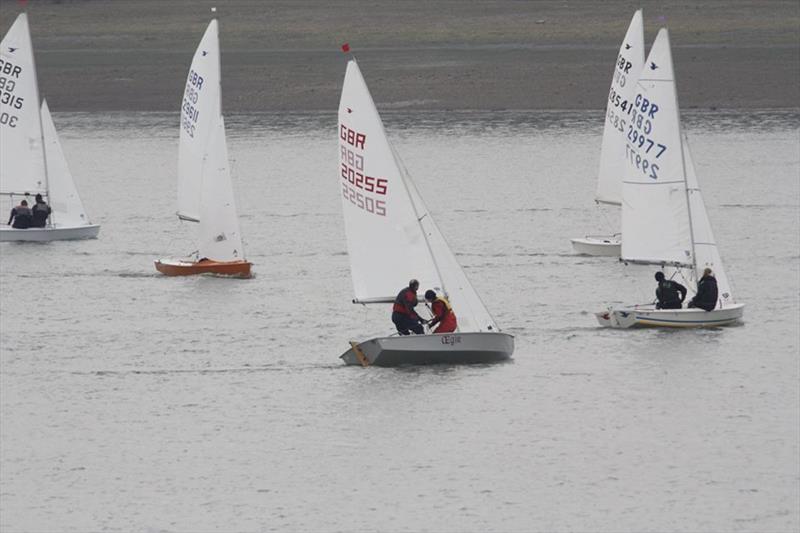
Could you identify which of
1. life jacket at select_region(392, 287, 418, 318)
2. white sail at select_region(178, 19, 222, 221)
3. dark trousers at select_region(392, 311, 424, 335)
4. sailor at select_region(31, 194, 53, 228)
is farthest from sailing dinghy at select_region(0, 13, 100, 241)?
life jacket at select_region(392, 287, 418, 318)

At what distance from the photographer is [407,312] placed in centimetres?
3700

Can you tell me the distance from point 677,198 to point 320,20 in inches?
1995

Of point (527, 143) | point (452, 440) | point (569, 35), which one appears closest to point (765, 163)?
point (527, 143)

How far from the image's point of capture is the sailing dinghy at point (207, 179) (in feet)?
160

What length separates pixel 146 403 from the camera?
37.1 m

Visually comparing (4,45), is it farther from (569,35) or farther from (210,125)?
(569,35)

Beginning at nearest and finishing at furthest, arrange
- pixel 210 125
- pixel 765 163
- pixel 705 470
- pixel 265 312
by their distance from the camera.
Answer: pixel 705 470 < pixel 265 312 < pixel 210 125 < pixel 765 163

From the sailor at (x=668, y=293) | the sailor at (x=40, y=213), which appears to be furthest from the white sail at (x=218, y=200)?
the sailor at (x=668, y=293)

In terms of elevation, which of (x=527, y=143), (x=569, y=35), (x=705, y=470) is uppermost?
(x=569, y=35)

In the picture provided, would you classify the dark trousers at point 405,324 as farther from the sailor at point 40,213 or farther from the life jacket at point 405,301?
the sailor at point 40,213

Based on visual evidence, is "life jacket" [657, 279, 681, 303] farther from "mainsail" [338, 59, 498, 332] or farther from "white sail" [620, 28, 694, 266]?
"mainsail" [338, 59, 498, 332]

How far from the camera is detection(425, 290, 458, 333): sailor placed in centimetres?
3684

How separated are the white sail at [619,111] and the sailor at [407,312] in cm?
1733

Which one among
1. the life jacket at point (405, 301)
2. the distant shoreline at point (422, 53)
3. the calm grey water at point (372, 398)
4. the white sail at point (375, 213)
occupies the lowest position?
the calm grey water at point (372, 398)
